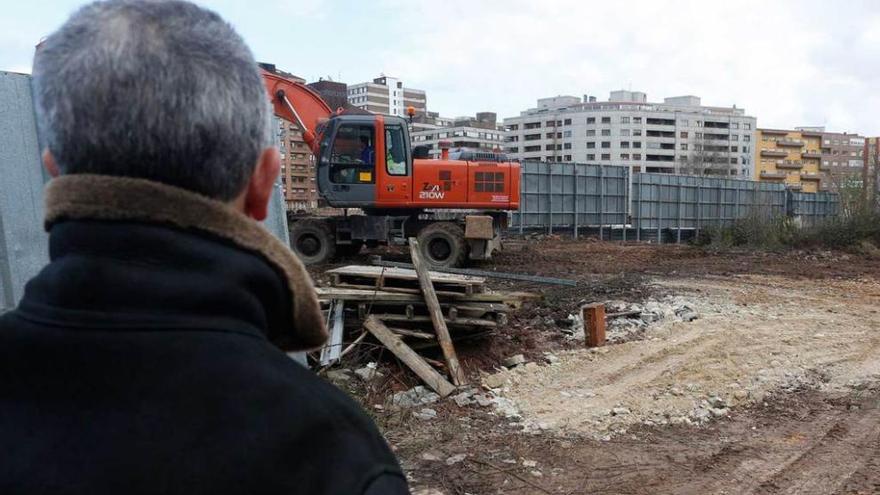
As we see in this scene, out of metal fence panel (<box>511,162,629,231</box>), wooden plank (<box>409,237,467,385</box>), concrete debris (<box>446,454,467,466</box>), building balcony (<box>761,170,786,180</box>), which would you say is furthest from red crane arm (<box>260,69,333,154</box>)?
building balcony (<box>761,170,786,180</box>)

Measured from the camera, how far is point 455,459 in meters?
4.89

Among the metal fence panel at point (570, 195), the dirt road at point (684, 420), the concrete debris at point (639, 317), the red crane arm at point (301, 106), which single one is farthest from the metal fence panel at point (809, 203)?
the red crane arm at point (301, 106)

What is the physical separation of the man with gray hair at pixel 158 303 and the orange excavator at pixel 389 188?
1260 centimetres

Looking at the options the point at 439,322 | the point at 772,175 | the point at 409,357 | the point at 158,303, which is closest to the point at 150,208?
the point at 158,303

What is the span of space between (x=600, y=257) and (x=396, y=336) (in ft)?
41.1

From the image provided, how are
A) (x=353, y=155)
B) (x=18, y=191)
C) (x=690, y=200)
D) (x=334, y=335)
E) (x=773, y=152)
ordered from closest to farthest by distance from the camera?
(x=18, y=191), (x=334, y=335), (x=353, y=155), (x=690, y=200), (x=773, y=152)

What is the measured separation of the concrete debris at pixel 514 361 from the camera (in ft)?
24.0

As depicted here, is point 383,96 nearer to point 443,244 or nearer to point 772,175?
point 772,175

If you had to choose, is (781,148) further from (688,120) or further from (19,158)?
(19,158)

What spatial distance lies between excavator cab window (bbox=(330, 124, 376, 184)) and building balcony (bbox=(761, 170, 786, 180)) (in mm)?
114323

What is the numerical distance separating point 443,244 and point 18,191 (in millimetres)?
11307

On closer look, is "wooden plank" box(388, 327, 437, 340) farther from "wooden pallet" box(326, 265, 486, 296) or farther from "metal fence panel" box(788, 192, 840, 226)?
"metal fence panel" box(788, 192, 840, 226)

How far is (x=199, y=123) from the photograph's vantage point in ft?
3.44

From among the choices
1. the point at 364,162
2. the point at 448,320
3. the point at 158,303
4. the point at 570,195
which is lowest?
the point at 448,320
